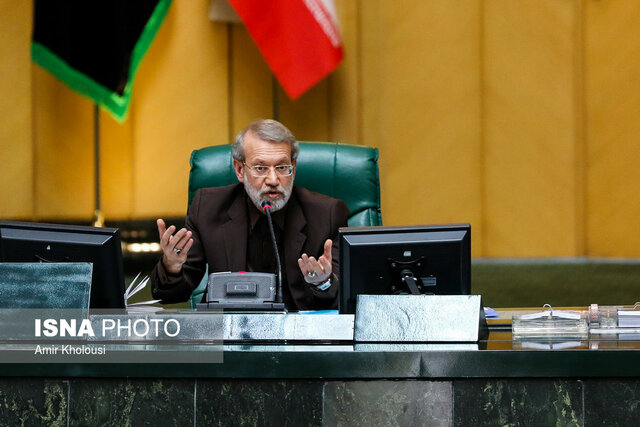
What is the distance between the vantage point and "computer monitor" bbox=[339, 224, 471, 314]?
1758 millimetres

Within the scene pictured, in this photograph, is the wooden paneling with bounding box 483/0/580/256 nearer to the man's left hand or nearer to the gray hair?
the gray hair

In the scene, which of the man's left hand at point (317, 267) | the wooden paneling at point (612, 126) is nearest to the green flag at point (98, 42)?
the man's left hand at point (317, 267)

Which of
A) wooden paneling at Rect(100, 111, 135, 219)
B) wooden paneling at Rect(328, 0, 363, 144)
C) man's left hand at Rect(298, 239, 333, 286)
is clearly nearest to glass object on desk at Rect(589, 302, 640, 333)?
man's left hand at Rect(298, 239, 333, 286)

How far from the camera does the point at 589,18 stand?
10.6ft

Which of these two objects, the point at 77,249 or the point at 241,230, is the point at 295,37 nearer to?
the point at 241,230

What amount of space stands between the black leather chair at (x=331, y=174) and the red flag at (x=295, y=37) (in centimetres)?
49

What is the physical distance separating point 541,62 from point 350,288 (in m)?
1.86

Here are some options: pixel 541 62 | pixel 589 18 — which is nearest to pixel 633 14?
pixel 589 18

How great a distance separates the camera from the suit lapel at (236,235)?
262 cm

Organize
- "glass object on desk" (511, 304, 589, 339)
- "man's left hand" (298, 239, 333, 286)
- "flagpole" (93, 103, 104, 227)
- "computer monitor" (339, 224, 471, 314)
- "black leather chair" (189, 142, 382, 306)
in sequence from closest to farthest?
"glass object on desk" (511, 304, 589, 339) < "computer monitor" (339, 224, 471, 314) < "man's left hand" (298, 239, 333, 286) < "black leather chair" (189, 142, 382, 306) < "flagpole" (93, 103, 104, 227)

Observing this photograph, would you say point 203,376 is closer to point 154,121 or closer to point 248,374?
point 248,374

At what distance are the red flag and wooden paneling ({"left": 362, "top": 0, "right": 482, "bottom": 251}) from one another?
0.69ft

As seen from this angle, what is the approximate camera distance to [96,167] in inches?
131

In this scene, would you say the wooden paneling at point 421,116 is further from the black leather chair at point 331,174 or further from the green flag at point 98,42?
the black leather chair at point 331,174
